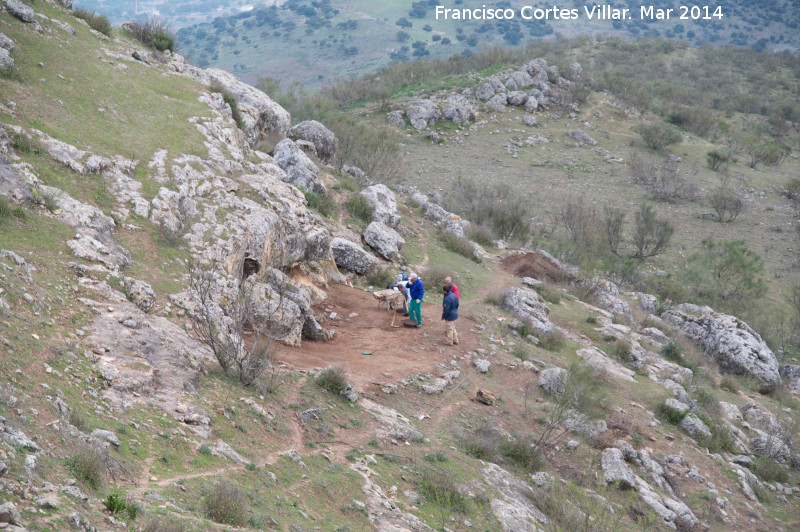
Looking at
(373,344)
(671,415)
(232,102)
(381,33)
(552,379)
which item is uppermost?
(381,33)

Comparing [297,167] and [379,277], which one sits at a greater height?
[297,167]

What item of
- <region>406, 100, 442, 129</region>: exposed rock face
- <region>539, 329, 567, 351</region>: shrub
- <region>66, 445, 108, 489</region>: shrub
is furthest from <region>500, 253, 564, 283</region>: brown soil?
<region>406, 100, 442, 129</region>: exposed rock face

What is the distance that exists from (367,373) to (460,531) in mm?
4479

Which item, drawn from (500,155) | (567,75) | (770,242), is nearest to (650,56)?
(567,75)

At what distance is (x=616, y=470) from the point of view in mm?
10625

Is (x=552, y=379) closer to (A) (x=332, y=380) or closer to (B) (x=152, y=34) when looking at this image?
(A) (x=332, y=380)

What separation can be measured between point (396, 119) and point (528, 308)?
32453 millimetres

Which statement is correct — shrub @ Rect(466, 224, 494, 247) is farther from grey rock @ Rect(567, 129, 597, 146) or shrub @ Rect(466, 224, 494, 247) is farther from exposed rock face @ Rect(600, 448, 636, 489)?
grey rock @ Rect(567, 129, 597, 146)

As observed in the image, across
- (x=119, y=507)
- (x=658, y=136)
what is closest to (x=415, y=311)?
(x=119, y=507)

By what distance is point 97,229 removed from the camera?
9.53 metres

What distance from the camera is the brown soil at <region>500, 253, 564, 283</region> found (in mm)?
21884

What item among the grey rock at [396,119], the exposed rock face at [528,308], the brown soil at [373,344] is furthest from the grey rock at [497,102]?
the brown soil at [373,344]

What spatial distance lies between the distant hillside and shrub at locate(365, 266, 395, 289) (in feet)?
240

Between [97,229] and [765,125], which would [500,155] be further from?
[97,229]
